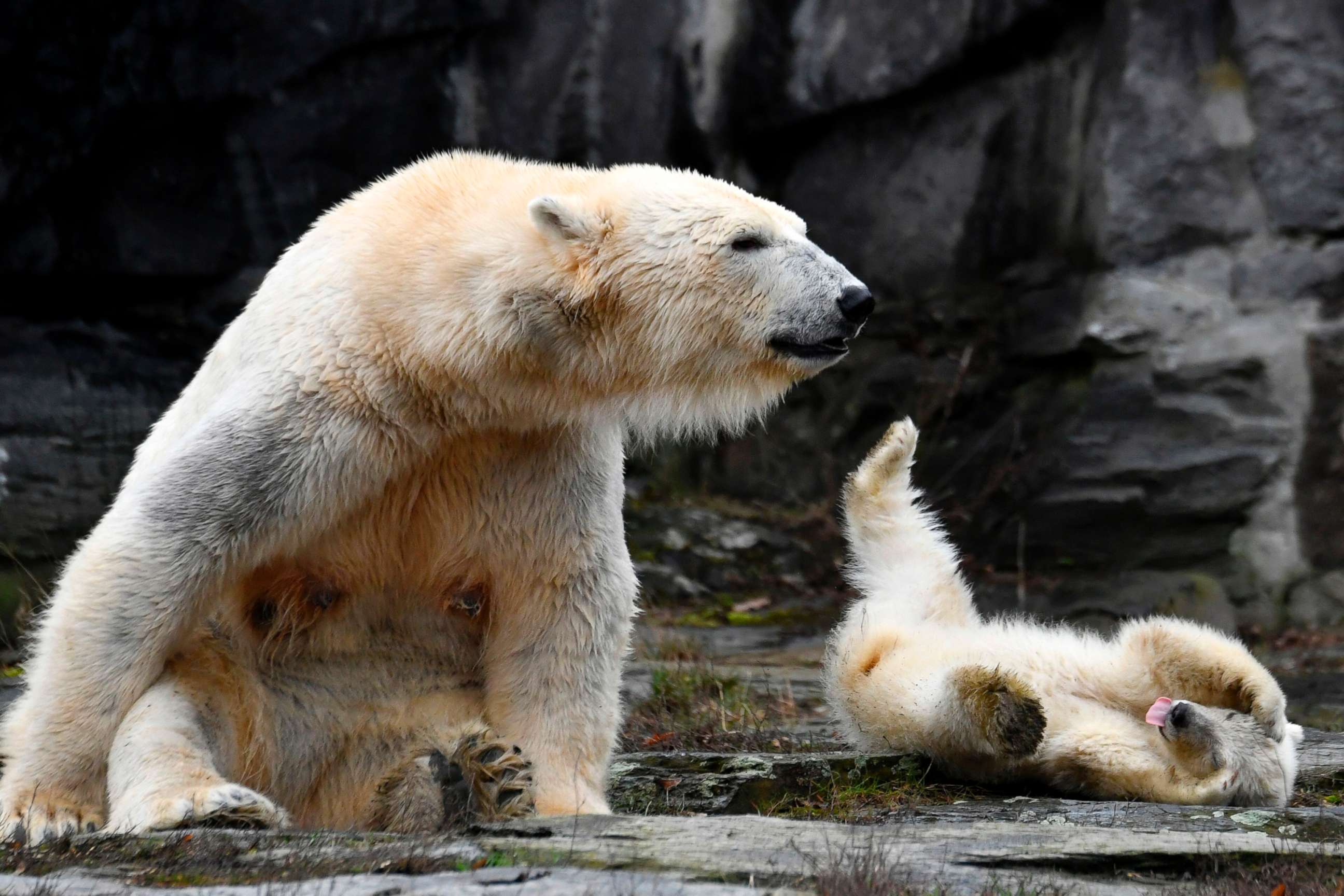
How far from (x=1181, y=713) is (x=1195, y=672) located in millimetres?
300

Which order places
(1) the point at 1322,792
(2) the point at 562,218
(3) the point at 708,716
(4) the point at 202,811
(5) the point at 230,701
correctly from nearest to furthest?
(4) the point at 202,811, (2) the point at 562,218, (5) the point at 230,701, (1) the point at 1322,792, (3) the point at 708,716

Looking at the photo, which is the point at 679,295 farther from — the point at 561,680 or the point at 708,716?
the point at 708,716

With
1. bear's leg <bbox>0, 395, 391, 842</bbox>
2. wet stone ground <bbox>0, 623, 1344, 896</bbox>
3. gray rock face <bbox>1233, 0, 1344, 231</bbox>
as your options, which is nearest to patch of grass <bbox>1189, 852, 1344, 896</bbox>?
wet stone ground <bbox>0, 623, 1344, 896</bbox>

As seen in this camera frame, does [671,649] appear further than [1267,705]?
Yes

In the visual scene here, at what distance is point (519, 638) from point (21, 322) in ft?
16.9

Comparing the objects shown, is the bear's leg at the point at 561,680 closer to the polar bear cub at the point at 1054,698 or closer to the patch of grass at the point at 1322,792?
the polar bear cub at the point at 1054,698

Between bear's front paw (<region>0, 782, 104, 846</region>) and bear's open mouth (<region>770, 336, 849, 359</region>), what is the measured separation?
1793mm

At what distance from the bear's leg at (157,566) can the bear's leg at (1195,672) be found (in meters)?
2.04

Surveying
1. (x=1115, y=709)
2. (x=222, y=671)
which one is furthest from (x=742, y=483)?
(x=222, y=671)

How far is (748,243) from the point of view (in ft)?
11.2

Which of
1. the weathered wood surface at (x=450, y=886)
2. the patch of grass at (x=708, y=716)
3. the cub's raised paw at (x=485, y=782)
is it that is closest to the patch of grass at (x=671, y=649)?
the patch of grass at (x=708, y=716)

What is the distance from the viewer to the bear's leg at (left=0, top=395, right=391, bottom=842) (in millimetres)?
3121

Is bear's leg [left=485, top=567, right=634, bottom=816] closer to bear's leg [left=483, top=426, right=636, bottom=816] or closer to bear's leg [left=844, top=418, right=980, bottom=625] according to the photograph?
bear's leg [left=483, top=426, right=636, bottom=816]

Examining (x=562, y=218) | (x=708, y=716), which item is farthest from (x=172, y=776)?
(x=708, y=716)
